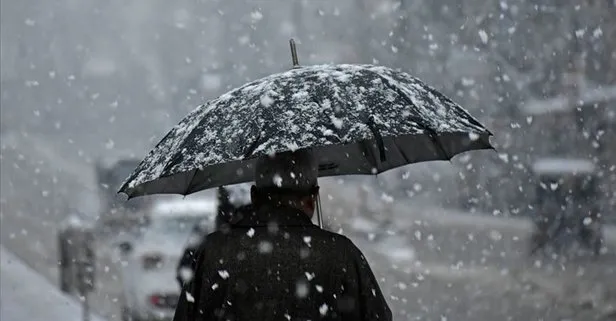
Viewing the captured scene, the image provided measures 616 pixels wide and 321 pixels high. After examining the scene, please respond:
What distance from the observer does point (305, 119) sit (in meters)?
3.20

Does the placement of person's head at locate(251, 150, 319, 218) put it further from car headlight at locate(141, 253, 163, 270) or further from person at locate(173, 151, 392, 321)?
car headlight at locate(141, 253, 163, 270)

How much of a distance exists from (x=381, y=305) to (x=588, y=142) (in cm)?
1813

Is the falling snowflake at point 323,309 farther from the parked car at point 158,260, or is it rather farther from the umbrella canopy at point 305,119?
the parked car at point 158,260

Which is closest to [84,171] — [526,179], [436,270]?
[526,179]

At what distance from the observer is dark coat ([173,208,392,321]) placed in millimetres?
2945

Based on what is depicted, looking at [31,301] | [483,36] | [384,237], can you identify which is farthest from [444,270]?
[483,36]

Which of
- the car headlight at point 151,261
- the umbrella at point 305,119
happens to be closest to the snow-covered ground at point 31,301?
the car headlight at point 151,261

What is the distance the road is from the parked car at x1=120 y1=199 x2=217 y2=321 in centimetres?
63

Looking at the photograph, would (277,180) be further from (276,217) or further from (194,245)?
(194,245)

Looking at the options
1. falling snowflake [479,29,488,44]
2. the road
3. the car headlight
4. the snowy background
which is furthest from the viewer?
falling snowflake [479,29,488,44]

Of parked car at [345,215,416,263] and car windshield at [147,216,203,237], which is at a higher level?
car windshield at [147,216,203,237]

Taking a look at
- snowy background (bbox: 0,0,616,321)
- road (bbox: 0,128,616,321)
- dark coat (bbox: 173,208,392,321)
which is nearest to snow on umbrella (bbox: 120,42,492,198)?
dark coat (bbox: 173,208,392,321)

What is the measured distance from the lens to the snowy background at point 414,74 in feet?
45.7

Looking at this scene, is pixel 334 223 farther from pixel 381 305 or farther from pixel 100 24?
pixel 100 24
